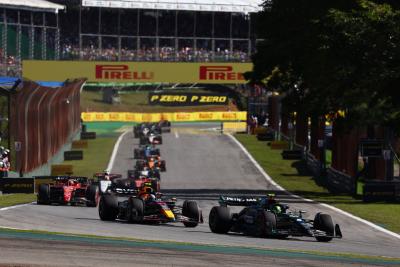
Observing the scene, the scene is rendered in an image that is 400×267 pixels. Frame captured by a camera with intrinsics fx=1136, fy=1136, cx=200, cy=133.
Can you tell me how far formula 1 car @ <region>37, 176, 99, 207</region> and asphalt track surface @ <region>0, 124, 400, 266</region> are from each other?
79 centimetres

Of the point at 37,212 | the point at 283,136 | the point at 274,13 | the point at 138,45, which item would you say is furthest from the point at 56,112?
the point at 138,45

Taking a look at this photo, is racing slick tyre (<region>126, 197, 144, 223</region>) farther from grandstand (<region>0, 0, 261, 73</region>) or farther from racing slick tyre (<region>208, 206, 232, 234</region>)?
grandstand (<region>0, 0, 261, 73</region>)

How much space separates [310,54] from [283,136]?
29938 millimetres

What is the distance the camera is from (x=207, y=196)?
4125 cm

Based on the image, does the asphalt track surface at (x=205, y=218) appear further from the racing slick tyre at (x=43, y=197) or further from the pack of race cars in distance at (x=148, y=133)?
the pack of race cars in distance at (x=148, y=133)

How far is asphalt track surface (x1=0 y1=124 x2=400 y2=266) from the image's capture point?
21.6 metres

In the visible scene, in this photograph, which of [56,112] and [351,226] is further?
[56,112]

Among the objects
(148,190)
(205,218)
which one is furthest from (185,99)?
(148,190)

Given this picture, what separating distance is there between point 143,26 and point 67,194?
68316mm

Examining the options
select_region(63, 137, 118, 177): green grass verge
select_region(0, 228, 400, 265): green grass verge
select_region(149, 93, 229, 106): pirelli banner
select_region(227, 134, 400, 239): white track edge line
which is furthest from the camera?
select_region(149, 93, 229, 106): pirelli banner

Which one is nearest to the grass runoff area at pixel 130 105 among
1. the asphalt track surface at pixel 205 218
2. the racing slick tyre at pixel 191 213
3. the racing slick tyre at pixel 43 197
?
the asphalt track surface at pixel 205 218

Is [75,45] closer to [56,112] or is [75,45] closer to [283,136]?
[283,136]

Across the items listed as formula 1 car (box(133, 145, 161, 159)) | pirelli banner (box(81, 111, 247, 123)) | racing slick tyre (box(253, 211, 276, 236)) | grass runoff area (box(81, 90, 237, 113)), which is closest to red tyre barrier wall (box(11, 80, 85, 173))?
formula 1 car (box(133, 145, 161, 159))

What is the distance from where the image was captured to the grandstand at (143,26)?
88750 mm
